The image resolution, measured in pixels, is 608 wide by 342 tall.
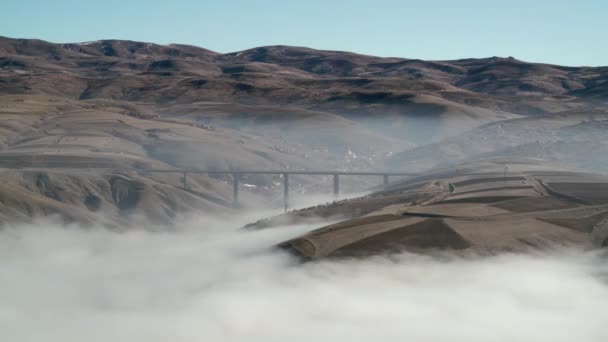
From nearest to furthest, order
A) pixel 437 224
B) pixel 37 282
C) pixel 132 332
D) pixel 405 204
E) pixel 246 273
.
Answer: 1. pixel 132 332
2. pixel 246 273
3. pixel 437 224
4. pixel 37 282
5. pixel 405 204

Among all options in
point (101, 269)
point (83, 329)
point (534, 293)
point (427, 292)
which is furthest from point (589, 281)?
point (101, 269)

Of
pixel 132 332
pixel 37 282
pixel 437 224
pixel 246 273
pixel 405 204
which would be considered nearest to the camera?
pixel 132 332

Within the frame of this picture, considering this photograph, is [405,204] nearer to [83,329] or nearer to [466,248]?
[466,248]

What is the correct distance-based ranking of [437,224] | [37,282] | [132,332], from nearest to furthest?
1. [132,332]
2. [437,224]
3. [37,282]

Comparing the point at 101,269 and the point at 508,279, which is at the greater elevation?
the point at 508,279

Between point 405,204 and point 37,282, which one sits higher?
point 405,204

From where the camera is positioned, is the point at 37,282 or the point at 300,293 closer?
the point at 300,293

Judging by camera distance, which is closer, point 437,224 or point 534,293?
point 534,293

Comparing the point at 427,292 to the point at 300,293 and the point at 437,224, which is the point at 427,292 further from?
the point at 437,224

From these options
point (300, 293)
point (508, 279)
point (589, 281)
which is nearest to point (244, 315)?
point (300, 293)
